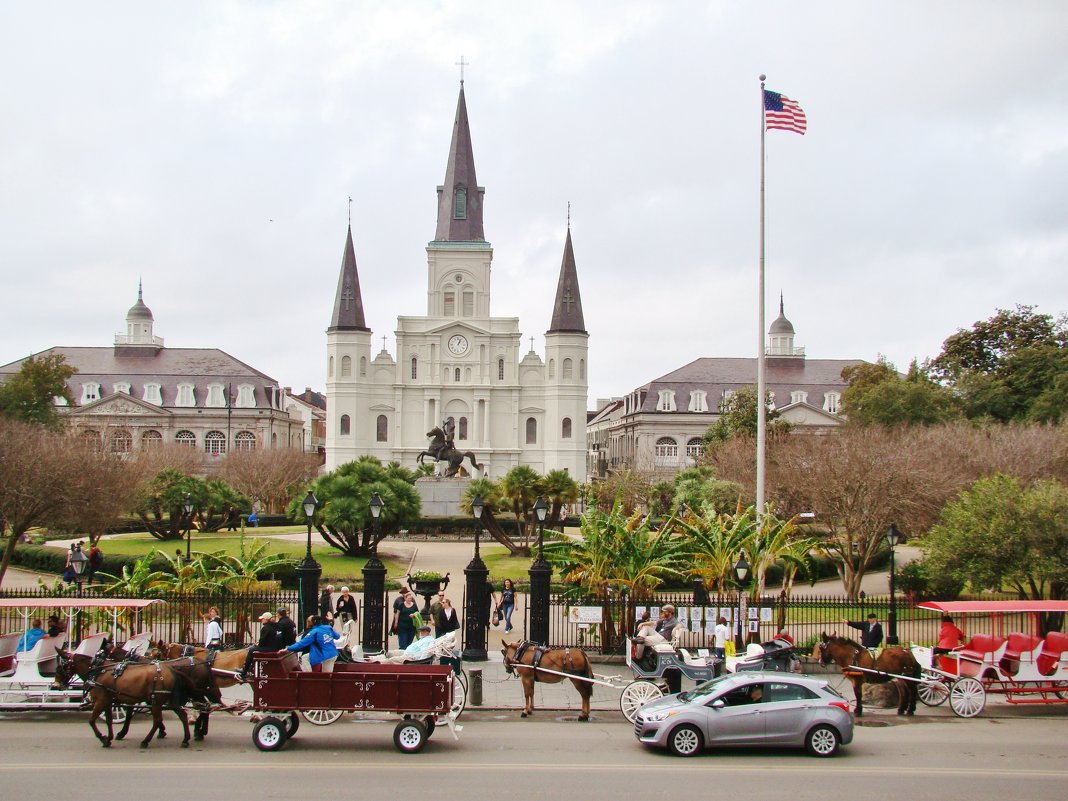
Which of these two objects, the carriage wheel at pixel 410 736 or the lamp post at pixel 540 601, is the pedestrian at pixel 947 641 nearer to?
the lamp post at pixel 540 601

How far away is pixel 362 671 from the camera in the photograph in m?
13.5

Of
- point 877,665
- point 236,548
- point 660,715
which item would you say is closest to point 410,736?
point 660,715

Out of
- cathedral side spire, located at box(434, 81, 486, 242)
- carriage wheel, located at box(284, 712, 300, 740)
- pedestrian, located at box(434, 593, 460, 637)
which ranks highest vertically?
cathedral side spire, located at box(434, 81, 486, 242)

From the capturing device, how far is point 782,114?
24.1 metres

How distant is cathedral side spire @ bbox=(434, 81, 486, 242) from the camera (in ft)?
290

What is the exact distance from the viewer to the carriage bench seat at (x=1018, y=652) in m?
15.8

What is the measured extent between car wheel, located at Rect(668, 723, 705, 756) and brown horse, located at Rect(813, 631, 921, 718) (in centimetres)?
367

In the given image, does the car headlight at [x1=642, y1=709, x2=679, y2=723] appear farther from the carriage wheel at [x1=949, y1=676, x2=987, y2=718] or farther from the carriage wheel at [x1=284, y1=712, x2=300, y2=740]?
the carriage wheel at [x1=949, y1=676, x2=987, y2=718]

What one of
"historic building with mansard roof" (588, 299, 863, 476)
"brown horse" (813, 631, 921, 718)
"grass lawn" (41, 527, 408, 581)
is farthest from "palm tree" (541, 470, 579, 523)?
"historic building with mansard roof" (588, 299, 863, 476)

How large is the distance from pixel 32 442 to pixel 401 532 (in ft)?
54.1

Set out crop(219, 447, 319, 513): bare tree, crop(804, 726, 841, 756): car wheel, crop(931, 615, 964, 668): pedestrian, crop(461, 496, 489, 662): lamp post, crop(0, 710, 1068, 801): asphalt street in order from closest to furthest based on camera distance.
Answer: crop(0, 710, 1068, 801): asphalt street
crop(804, 726, 841, 756): car wheel
crop(931, 615, 964, 668): pedestrian
crop(461, 496, 489, 662): lamp post
crop(219, 447, 319, 513): bare tree

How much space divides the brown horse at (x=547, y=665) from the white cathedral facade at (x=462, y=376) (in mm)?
68543

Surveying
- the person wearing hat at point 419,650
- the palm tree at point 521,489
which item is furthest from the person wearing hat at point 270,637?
the palm tree at point 521,489

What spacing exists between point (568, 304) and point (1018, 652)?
70.0 metres
